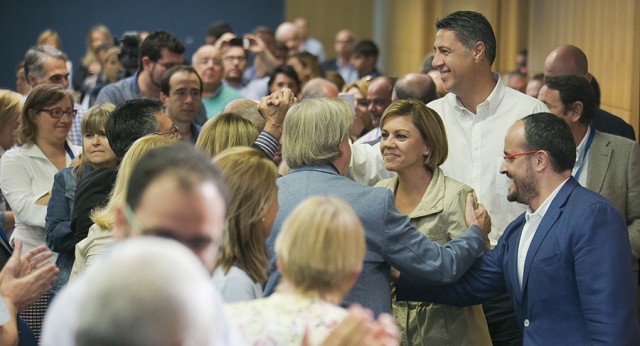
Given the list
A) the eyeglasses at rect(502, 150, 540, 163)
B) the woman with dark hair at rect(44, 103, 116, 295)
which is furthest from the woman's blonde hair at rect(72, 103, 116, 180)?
the eyeglasses at rect(502, 150, 540, 163)

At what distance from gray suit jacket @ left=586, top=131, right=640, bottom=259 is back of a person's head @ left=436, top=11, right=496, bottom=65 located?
0.78 metres

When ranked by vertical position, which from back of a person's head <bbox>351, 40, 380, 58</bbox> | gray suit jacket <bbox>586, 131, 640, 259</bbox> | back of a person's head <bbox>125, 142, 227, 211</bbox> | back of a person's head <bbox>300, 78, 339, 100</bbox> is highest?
back of a person's head <bbox>125, 142, 227, 211</bbox>

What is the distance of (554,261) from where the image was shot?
3.86 metres

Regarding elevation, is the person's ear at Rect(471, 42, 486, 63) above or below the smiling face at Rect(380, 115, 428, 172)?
above

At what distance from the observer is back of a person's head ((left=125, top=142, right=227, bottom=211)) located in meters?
1.97

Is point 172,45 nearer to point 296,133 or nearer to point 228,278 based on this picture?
point 296,133

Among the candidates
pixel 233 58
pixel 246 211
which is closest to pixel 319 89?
pixel 233 58

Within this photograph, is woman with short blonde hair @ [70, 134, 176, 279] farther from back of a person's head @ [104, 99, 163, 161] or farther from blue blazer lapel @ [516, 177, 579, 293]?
blue blazer lapel @ [516, 177, 579, 293]

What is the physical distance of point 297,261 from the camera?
2.56m

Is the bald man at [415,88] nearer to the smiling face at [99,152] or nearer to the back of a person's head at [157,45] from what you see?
the back of a person's head at [157,45]

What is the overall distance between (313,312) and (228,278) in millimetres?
441

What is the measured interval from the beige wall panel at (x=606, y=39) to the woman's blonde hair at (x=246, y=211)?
441 centimetres

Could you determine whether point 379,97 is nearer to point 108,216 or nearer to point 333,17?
point 108,216

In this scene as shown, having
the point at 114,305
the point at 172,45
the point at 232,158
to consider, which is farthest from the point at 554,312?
the point at 172,45
